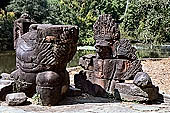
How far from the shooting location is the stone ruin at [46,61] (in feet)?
19.8

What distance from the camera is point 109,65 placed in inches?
297

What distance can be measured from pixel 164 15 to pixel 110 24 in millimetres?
8470

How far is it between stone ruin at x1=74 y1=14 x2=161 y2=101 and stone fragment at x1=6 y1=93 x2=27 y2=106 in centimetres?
209

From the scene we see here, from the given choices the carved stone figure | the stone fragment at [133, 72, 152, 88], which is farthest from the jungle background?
the carved stone figure

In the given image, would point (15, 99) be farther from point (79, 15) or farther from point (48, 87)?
point (79, 15)

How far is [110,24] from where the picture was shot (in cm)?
764

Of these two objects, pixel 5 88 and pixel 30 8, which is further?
pixel 30 8

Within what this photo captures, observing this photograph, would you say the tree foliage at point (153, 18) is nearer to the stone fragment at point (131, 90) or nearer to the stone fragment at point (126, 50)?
the stone fragment at point (126, 50)

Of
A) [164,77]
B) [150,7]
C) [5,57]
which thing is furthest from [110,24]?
[5,57]

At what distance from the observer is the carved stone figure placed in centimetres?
604

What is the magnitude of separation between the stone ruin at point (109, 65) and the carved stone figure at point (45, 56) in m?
1.34

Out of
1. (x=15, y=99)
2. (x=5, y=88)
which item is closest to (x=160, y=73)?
(x=5, y=88)

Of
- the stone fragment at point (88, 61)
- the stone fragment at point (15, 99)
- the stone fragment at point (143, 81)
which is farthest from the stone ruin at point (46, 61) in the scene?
the stone fragment at point (88, 61)

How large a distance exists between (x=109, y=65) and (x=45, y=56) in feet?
6.54
